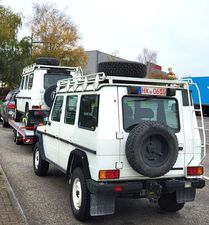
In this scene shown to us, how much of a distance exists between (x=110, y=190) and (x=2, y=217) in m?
1.52

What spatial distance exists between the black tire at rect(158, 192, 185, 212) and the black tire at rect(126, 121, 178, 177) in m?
0.88

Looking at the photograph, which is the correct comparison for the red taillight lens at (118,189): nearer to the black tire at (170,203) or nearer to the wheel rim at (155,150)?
the wheel rim at (155,150)

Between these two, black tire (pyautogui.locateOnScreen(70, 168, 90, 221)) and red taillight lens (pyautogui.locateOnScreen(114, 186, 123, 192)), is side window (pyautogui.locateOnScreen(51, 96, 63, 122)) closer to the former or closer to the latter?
black tire (pyautogui.locateOnScreen(70, 168, 90, 221))

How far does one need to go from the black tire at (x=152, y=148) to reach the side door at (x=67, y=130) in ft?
4.18

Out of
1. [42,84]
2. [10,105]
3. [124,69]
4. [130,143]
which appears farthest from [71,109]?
[10,105]

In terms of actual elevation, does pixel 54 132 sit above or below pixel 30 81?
below

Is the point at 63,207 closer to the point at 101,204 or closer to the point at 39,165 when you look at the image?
the point at 101,204

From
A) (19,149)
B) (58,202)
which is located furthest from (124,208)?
(19,149)

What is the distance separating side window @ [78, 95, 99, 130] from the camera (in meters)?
5.06

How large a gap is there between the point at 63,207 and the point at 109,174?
1.46 metres

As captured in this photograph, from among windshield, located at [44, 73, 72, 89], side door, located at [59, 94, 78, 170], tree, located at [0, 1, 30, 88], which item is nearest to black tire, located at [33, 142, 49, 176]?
side door, located at [59, 94, 78, 170]

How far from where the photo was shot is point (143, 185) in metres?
4.97

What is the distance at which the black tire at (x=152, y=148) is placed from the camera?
15.6 feet

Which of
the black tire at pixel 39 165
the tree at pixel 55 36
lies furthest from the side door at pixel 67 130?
the tree at pixel 55 36
